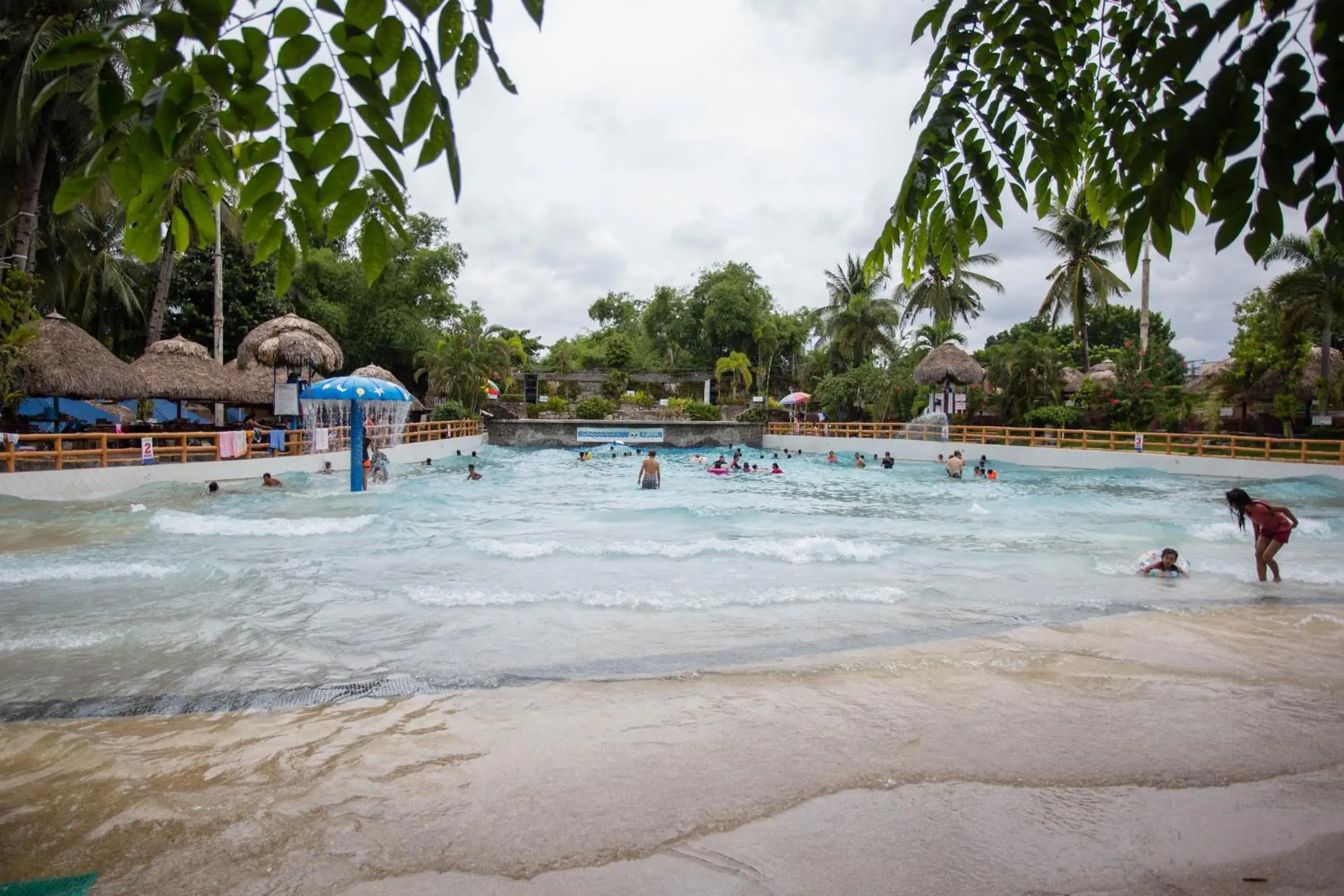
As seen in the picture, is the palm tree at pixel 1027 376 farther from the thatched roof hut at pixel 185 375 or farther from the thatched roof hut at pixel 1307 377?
the thatched roof hut at pixel 185 375

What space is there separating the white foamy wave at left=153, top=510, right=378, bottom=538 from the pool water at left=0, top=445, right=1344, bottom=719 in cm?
9

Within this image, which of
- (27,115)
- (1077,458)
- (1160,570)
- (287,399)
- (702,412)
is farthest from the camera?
(702,412)

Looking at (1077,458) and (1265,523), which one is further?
(1077,458)

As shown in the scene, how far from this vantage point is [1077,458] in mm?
25812

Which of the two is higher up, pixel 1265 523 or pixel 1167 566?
pixel 1265 523

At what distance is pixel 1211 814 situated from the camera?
322 cm

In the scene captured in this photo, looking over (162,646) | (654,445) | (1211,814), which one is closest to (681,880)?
(1211,814)

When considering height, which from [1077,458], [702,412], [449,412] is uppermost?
[702,412]

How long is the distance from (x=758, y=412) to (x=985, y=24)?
39.6 metres

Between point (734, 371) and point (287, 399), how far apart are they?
30510 mm

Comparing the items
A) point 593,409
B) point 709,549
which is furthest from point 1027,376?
point 709,549

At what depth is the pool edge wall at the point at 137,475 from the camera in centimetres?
1436

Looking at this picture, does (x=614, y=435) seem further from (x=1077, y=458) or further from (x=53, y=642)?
(x=53, y=642)

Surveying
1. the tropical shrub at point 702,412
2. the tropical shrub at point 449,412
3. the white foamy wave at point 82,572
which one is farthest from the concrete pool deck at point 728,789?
the tropical shrub at point 702,412
